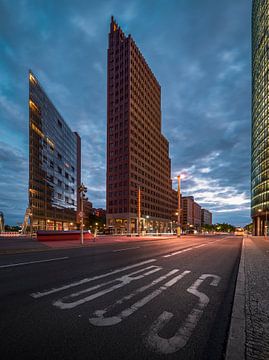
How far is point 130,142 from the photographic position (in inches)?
3748

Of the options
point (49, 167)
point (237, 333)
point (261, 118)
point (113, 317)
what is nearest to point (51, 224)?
point (49, 167)

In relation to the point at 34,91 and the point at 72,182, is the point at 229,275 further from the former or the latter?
the point at 72,182

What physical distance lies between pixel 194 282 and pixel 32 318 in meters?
4.65

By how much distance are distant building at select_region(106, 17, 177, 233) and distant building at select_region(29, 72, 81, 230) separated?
21.6 meters

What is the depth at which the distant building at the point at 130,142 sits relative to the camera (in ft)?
307

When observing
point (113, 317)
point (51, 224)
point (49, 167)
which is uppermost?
point (49, 167)

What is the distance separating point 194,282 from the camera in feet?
24.0

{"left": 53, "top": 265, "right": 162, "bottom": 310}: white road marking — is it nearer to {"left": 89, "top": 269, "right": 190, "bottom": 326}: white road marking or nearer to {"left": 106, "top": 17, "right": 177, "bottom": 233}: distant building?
{"left": 89, "top": 269, "right": 190, "bottom": 326}: white road marking

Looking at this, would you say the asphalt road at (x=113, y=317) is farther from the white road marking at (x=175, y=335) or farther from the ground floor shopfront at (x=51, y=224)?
the ground floor shopfront at (x=51, y=224)

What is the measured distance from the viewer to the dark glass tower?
77.6 metres

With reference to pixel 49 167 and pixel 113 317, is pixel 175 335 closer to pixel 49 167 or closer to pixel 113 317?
pixel 113 317

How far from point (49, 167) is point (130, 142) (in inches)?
1252

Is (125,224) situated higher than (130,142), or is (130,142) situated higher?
(130,142)

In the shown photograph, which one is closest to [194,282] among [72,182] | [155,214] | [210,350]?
[210,350]
